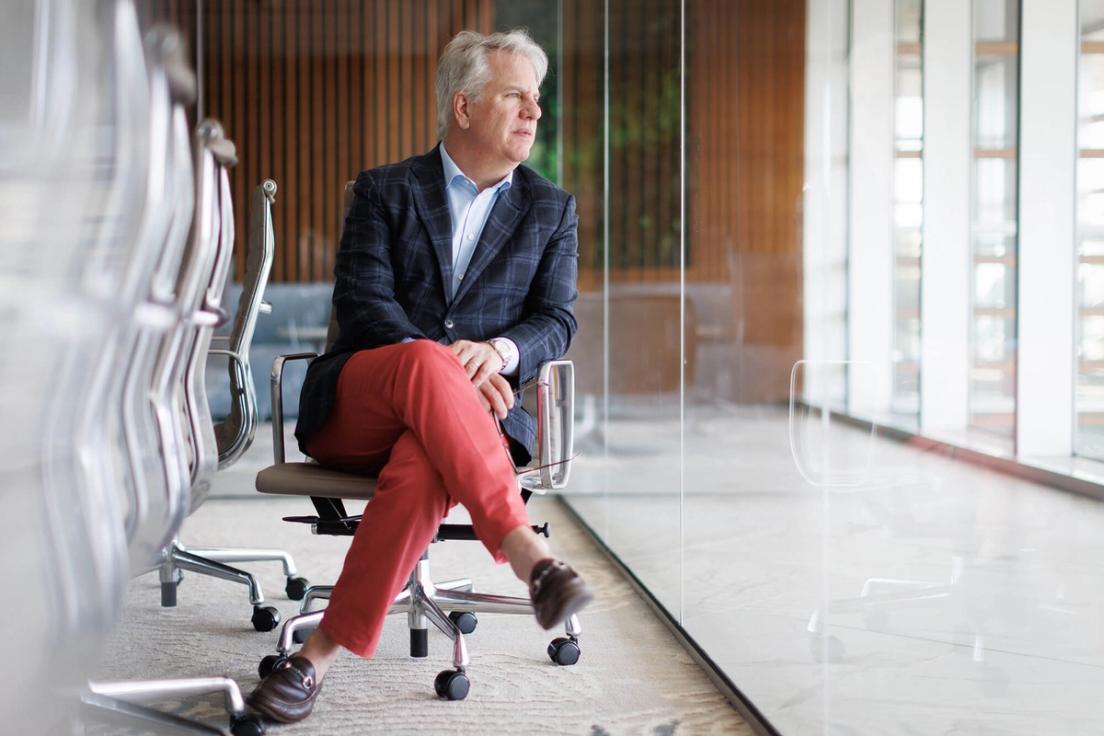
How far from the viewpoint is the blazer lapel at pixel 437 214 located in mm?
2812

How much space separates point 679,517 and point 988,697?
5.12ft

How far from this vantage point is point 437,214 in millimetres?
2848

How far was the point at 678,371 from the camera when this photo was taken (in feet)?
11.1

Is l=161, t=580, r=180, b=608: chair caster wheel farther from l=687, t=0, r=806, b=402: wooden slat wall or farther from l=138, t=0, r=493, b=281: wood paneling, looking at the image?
l=138, t=0, r=493, b=281: wood paneling

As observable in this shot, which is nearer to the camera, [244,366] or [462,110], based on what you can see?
[462,110]

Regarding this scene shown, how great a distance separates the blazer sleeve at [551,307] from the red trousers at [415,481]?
313 mm

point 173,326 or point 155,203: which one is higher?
point 155,203

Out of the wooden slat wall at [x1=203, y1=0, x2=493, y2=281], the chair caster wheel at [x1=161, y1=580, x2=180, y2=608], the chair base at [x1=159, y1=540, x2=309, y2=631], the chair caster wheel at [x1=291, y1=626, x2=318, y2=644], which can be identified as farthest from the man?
the wooden slat wall at [x1=203, y1=0, x2=493, y2=281]

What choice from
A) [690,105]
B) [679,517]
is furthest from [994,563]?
[690,105]

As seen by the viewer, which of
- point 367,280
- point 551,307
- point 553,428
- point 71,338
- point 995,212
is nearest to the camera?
point 71,338

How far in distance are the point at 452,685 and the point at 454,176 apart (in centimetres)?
119

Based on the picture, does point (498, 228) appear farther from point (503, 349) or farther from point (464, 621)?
point (464, 621)

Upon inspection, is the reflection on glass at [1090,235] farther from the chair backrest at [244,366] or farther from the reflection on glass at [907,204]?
the chair backrest at [244,366]

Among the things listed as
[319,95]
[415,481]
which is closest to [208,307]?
[415,481]
